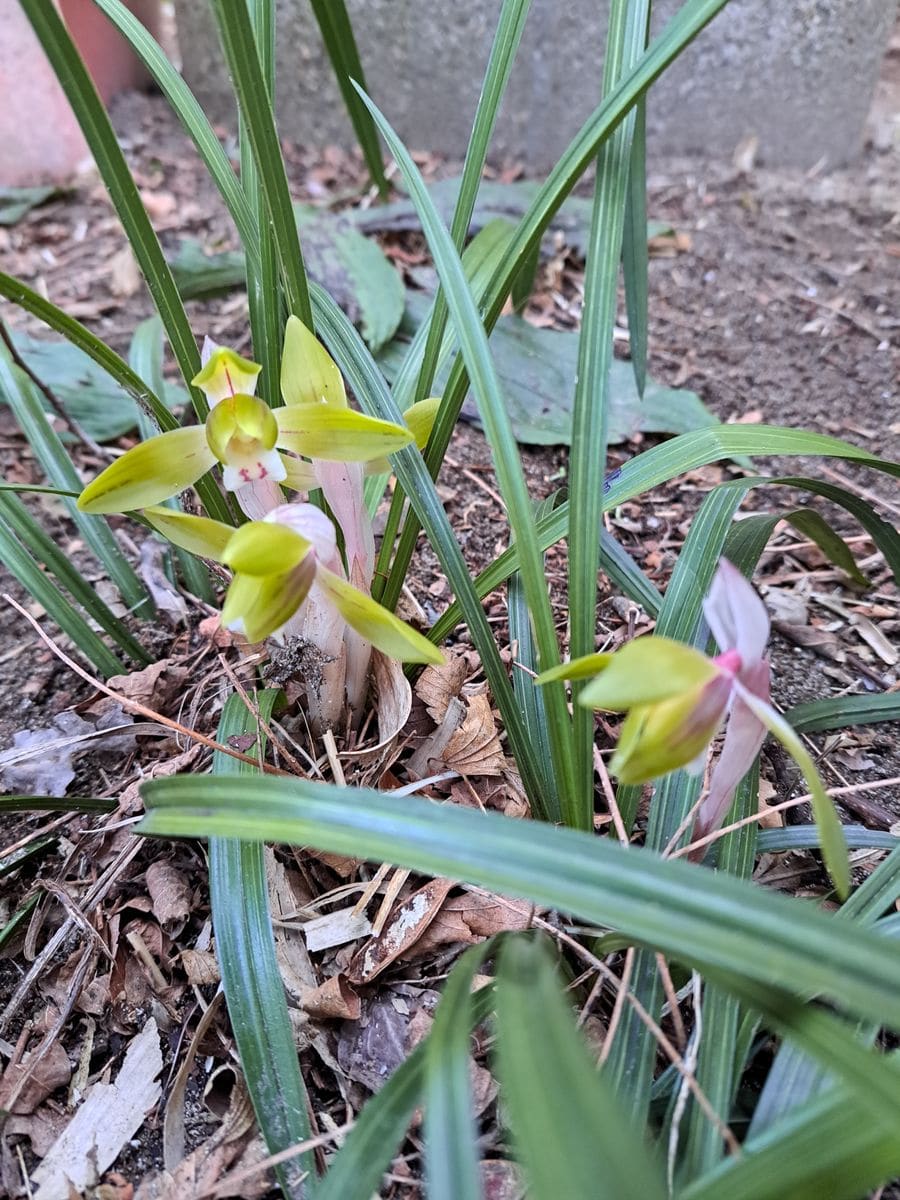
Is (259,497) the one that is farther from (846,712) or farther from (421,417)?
(846,712)

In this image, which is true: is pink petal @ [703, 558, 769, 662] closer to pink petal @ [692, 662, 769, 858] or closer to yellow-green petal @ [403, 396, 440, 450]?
pink petal @ [692, 662, 769, 858]

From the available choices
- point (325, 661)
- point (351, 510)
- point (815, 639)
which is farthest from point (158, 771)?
point (815, 639)

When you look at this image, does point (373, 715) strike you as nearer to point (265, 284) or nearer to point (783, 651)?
point (265, 284)

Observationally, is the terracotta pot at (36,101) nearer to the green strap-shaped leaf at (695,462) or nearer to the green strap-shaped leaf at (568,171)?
the green strap-shaped leaf at (568,171)

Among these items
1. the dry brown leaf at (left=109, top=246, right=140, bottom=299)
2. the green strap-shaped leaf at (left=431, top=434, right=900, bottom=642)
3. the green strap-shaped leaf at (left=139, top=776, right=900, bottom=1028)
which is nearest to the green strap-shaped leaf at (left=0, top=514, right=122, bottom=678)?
the green strap-shaped leaf at (left=431, top=434, right=900, bottom=642)

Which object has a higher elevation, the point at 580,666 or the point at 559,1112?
the point at 580,666

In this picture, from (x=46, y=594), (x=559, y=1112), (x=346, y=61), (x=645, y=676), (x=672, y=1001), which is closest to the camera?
(x=559, y=1112)

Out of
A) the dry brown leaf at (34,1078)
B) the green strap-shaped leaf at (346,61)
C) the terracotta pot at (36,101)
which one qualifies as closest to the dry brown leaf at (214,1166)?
the dry brown leaf at (34,1078)

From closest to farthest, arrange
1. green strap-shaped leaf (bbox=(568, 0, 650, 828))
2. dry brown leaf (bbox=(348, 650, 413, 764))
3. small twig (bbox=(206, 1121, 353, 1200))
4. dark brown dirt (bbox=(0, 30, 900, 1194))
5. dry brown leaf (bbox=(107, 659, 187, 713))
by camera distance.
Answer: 1. small twig (bbox=(206, 1121, 353, 1200))
2. green strap-shaped leaf (bbox=(568, 0, 650, 828))
3. dry brown leaf (bbox=(348, 650, 413, 764))
4. dry brown leaf (bbox=(107, 659, 187, 713))
5. dark brown dirt (bbox=(0, 30, 900, 1194))
